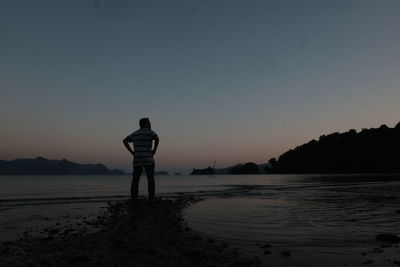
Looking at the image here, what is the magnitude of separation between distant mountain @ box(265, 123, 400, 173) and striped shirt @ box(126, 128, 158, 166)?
14156 centimetres

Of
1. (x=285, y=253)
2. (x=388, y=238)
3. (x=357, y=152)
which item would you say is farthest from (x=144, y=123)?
(x=357, y=152)

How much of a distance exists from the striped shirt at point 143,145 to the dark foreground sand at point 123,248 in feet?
13.9

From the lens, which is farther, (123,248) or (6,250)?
(6,250)

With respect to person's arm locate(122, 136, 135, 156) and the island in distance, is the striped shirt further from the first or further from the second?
Answer: the island in distance

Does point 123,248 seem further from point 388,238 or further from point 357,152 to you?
point 357,152

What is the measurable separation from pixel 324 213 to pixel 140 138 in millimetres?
6780

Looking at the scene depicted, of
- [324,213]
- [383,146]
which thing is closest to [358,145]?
[383,146]

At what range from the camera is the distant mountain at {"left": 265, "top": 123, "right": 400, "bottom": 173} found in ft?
471

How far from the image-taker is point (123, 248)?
604cm

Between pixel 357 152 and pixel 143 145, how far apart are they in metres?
162

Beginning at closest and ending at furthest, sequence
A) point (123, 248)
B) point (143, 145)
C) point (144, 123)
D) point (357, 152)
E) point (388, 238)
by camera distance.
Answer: point (123, 248)
point (388, 238)
point (143, 145)
point (144, 123)
point (357, 152)

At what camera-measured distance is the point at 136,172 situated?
1290 centimetres

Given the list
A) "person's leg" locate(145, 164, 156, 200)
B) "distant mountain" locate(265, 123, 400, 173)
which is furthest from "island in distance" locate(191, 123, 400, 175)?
"person's leg" locate(145, 164, 156, 200)

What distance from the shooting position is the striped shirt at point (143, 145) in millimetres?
12805
